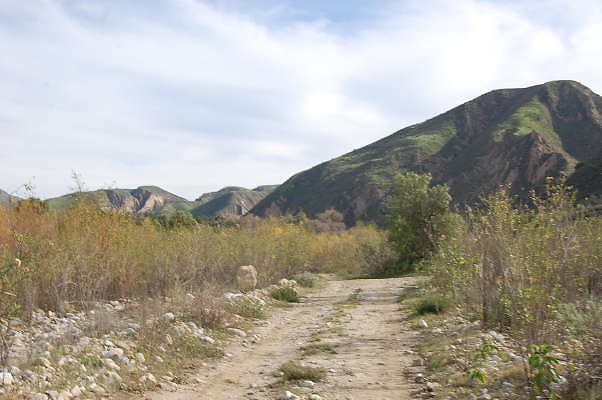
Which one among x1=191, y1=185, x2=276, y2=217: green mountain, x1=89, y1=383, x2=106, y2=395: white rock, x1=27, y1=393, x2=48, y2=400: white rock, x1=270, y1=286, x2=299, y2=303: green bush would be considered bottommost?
x1=270, y1=286, x2=299, y2=303: green bush

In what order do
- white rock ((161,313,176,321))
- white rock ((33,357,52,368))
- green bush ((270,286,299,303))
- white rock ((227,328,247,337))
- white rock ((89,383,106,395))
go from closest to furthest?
white rock ((89,383,106,395)) < white rock ((33,357,52,368)) < white rock ((161,313,176,321)) < white rock ((227,328,247,337)) < green bush ((270,286,299,303))

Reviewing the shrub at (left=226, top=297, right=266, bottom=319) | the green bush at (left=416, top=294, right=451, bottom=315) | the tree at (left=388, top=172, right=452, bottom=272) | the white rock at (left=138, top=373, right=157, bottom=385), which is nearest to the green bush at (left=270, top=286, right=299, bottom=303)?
the shrub at (left=226, top=297, right=266, bottom=319)

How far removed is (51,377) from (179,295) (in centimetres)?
489

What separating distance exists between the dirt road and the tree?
48.4 feet

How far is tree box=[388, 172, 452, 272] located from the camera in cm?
2752

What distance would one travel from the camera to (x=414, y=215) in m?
28.0

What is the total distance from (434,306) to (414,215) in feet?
54.6

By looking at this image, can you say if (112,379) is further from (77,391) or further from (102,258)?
(102,258)

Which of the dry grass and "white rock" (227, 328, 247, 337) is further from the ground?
the dry grass

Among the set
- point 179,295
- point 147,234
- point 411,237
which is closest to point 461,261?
point 179,295

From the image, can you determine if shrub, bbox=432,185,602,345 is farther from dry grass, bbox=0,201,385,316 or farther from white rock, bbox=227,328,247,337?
dry grass, bbox=0,201,385,316

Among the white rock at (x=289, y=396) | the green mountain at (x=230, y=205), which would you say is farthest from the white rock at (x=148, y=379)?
the green mountain at (x=230, y=205)

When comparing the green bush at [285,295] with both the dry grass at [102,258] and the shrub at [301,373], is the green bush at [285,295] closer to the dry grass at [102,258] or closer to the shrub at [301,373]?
the dry grass at [102,258]

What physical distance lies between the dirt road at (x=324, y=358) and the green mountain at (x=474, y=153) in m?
39.5
